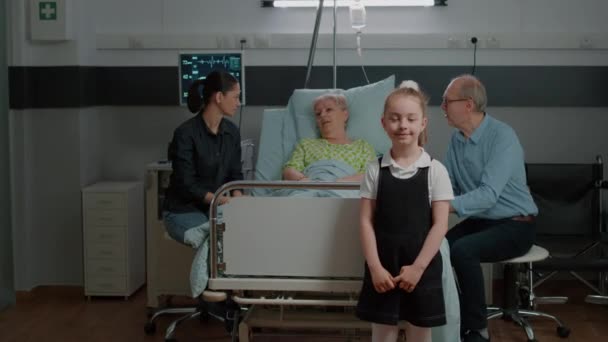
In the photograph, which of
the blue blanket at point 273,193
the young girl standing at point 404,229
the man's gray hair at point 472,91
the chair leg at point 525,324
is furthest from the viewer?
the chair leg at point 525,324

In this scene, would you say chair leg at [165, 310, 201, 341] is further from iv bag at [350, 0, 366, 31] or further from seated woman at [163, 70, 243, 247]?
iv bag at [350, 0, 366, 31]

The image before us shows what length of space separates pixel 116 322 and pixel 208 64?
145cm

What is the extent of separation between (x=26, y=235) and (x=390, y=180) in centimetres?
286

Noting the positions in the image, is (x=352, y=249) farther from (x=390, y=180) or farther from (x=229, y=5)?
(x=229, y=5)

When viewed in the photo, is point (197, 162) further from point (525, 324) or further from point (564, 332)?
point (564, 332)

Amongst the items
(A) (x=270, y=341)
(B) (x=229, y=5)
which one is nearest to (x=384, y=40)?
(B) (x=229, y=5)

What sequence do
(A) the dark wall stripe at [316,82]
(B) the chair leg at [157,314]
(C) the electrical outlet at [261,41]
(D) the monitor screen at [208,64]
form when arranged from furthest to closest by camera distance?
(C) the electrical outlet at [261,41], (A) the dark wall stripe at [316,82], (D) the monitor screen at [208,64], (B) the chair leg at [157,314]

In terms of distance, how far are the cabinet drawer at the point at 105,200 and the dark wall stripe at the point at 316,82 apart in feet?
1.87

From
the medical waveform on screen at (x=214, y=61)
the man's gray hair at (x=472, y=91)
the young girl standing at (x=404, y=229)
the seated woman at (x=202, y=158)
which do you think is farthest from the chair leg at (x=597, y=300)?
the medical waveform on screen at (x=214, y=61)

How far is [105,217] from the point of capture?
15.7ft

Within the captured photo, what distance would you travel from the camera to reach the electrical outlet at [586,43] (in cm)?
497

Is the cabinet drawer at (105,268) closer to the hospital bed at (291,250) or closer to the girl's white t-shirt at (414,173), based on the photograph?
the hospital bed at (291,250)

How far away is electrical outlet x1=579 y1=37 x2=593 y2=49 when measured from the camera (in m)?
4.97

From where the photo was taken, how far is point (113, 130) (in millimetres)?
5238
